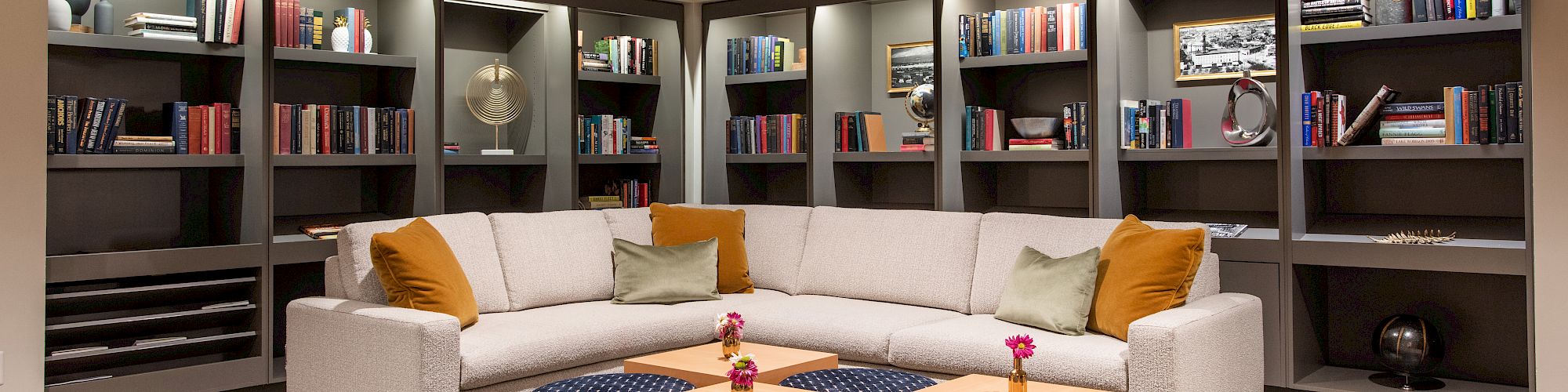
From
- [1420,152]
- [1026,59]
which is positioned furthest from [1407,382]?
[1026,59]

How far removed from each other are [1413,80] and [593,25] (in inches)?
146

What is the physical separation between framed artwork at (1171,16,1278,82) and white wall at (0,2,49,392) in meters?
4.26

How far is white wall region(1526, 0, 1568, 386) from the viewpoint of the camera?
3553 millimetres

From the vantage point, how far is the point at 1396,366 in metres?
4.05

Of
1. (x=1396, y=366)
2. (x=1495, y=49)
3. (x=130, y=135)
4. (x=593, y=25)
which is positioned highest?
(x=593, y=25)

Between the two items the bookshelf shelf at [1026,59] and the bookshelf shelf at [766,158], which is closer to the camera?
the bookshelf shelf at [1026,59]

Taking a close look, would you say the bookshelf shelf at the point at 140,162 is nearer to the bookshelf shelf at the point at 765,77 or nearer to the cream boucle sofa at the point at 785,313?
the cream boucle sofa at the point at 785,313

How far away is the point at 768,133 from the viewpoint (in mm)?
5645

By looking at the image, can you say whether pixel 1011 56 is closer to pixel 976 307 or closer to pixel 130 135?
pixel 976 307

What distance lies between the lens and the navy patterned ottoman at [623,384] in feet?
10.4

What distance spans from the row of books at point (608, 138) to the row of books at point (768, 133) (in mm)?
429

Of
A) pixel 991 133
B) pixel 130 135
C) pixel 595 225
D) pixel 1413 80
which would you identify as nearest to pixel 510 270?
pixel 595 225

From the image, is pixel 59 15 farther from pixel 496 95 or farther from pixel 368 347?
pixel 496 95

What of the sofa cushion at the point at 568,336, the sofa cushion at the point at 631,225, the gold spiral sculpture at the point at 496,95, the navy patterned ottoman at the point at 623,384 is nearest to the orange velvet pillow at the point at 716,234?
the sofa cushion at the point at 631,225
